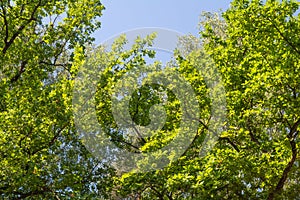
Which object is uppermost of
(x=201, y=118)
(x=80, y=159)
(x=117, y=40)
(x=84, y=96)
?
(x=117, y=40)

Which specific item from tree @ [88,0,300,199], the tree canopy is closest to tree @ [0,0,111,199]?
the tree canopy

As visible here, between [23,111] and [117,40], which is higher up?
[117,40]

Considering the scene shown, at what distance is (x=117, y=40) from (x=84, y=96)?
403 centimetres

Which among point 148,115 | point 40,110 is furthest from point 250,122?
point 40,110

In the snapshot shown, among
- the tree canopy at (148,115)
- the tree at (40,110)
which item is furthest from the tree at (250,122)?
the tree at (40,110)

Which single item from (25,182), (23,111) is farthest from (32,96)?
(25,182)

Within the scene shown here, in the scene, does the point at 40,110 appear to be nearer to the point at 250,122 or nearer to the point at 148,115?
the point at 148,115

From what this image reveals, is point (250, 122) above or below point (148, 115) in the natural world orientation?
below

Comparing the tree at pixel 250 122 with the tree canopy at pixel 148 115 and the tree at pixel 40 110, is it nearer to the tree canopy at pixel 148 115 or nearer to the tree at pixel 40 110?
the tree canopy at pixel 148 115

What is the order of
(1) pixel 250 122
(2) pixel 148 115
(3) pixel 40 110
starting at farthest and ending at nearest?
(2) pixel 148 115 → (1) pixel 250 122 → (3) pixel 40 110

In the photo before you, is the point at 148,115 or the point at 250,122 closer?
the point at 250,122

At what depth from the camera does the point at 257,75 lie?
1428cm

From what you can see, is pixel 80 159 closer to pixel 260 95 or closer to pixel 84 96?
pixel 84 96

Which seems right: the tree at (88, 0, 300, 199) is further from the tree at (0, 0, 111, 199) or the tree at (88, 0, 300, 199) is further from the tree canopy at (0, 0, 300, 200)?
the tree at (0, 0, 111, 199)
